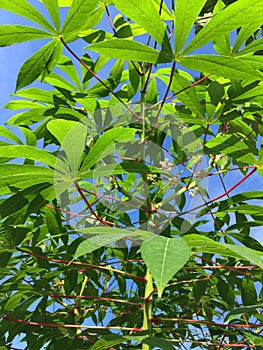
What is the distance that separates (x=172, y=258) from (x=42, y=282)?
73cm

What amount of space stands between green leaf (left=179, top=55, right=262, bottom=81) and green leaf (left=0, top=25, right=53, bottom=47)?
1.14 feet

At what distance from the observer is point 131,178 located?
4.90 ft

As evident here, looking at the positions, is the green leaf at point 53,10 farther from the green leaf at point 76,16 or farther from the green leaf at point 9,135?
the green leaf at point 9,135

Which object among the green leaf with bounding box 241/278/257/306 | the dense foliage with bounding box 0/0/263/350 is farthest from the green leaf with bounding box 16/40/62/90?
the green leaf with bounding box 241/278/257/306

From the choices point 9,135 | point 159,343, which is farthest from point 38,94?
point 159,343

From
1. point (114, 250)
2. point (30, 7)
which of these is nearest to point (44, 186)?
point (30, 7)

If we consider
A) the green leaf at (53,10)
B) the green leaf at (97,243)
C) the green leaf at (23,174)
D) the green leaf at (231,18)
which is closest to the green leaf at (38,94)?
the green leaf at (53,10)

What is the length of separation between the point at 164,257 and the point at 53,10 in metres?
0.65

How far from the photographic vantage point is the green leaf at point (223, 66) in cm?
87

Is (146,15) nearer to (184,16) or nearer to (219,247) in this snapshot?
(184,16)

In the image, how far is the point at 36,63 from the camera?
103 centimetres

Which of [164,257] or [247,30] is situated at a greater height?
[247,30]

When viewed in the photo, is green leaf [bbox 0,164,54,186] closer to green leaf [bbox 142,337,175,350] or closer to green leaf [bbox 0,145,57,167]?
green leaf [bbox 0,145,57,167]

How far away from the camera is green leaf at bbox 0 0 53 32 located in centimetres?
94
